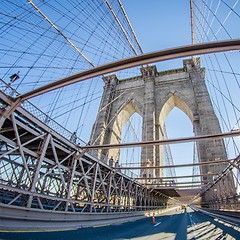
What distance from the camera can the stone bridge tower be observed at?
78.6ft

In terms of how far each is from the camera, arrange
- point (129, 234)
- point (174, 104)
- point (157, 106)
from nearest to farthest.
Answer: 1. point (129, 234)
2. point (157, 106)
3. point (174, 104)

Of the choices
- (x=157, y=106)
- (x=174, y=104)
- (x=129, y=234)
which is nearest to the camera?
(x=129, y=234)

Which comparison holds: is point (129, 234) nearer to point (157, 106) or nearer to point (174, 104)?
point (157, 106)

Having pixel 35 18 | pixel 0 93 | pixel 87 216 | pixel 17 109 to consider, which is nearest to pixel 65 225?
pixel 87 216

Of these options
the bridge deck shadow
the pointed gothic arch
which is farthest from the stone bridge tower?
the bridge deck shadow

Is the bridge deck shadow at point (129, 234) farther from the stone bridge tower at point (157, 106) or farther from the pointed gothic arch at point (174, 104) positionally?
the pointed gothic arch at point (174, 104)

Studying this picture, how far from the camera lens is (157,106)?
30656mm

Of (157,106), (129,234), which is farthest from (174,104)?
(129,234)

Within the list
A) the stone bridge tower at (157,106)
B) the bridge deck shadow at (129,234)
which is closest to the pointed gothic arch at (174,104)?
the stone bridge tower at (157,106)

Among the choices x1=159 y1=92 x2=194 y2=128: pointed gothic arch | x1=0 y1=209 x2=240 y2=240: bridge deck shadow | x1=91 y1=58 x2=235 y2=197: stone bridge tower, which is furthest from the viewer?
x1=159 y1=92 x2=194 y2=128: pointed gothic arch

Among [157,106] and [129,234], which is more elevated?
[157,106]

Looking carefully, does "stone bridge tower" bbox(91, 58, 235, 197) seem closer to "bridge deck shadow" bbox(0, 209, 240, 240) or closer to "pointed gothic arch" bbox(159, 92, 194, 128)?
"pointed gothic arch" bbox(159, 92, 194, 128)

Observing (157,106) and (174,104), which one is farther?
(174,104)

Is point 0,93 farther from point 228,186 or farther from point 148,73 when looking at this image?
point 148,73
